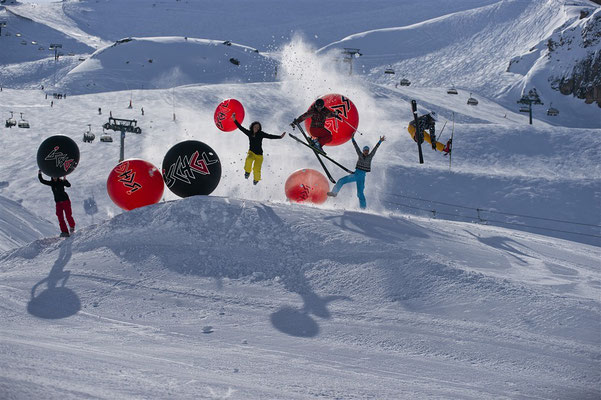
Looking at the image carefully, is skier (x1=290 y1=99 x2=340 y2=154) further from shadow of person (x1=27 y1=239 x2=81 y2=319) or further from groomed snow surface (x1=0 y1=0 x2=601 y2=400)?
shadow of person (x1=27 y1=239 x2=81 y2=319)

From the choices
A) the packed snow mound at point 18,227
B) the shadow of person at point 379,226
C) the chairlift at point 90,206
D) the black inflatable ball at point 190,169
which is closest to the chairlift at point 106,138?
the chairlift at point 90,206

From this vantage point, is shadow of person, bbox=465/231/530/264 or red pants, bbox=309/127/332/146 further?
red pants, bbox=309/127/332/146

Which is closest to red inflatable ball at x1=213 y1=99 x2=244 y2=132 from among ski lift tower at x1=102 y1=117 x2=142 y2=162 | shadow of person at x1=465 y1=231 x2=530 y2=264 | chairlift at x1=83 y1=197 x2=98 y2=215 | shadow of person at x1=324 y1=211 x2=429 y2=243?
shadow of person at x1=324 y1=211 x2=429 y2=243

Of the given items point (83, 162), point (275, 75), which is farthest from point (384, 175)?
point (275, 75)

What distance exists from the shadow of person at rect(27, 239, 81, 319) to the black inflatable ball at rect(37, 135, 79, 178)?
11.7 feet

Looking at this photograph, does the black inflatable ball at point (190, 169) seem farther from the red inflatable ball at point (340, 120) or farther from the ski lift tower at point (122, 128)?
the ski lift tower at point (122, 128)

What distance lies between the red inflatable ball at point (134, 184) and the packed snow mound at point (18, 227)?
6.04 metres

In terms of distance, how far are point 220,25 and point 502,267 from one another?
144400mm

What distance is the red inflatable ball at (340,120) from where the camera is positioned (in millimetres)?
14703

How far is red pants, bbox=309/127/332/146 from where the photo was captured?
14.4 m

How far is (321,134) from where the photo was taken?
14.5 meters

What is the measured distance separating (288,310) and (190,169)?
4.77 m

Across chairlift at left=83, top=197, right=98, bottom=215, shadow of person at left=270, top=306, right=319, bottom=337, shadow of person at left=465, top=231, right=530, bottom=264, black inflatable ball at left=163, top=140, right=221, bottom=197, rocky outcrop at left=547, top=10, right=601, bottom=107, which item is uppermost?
rocky outcrop at left=547, top=10, right=601, bottom=107

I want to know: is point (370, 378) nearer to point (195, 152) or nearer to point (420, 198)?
point (195, 152)
